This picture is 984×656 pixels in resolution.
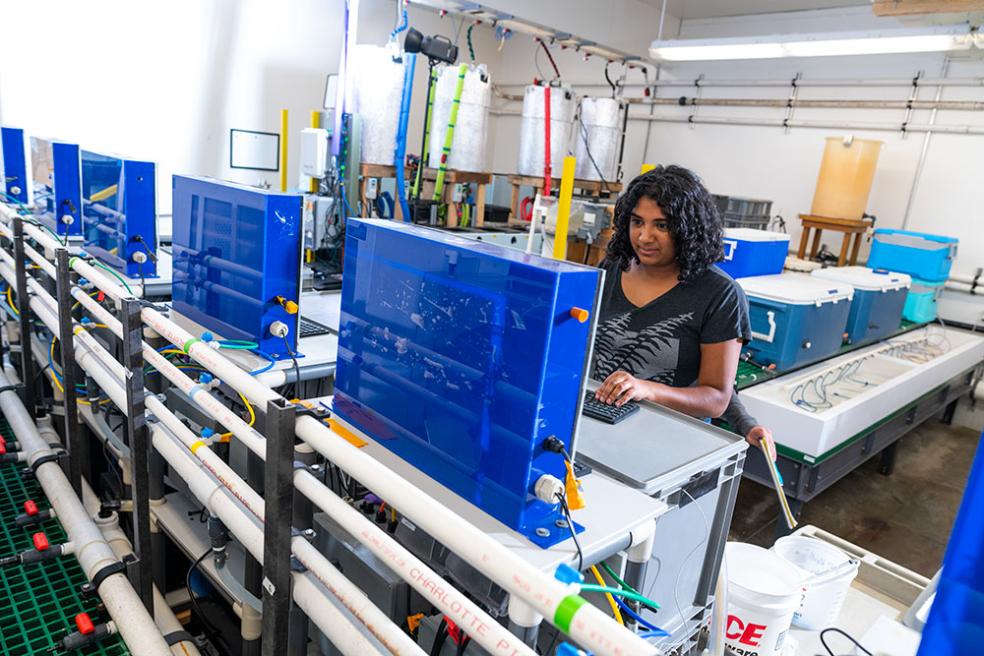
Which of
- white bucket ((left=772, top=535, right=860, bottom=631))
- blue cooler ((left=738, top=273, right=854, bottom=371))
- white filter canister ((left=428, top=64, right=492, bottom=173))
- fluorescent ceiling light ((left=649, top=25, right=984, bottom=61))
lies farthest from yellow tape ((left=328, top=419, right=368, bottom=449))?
fluorescent ceiling light ((left=649, top=25, right=984, bottom=61))

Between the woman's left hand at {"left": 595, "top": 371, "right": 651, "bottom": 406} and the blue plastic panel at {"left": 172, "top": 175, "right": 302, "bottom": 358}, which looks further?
the blue plastic panel at {"left": 172, "top": 175, "right": 302, "bottom": 358}

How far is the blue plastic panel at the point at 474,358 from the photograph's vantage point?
2.94 feet

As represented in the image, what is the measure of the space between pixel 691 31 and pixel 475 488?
6986 mm

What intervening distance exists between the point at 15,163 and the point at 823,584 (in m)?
4.20

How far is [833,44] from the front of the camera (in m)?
3.92

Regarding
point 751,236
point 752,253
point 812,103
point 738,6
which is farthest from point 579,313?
point 738,6

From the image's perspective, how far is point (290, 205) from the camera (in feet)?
5.50

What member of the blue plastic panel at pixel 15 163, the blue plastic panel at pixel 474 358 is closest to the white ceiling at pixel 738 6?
the blue plastic panel at pixel 15 163

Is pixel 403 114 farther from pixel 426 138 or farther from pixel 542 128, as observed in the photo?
pixel 542 128

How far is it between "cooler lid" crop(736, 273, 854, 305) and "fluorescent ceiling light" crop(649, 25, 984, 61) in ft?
4.80

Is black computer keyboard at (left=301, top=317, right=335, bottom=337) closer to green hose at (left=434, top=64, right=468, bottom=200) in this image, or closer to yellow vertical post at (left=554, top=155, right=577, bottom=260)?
yellow vertical post at (left=554, top=155, right=577, bottom=260)

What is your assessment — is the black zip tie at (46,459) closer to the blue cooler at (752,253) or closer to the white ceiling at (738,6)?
the blue cooler at (752,253)

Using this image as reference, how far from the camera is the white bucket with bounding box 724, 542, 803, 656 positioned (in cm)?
128

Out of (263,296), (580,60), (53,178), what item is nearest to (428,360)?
(263,296)
